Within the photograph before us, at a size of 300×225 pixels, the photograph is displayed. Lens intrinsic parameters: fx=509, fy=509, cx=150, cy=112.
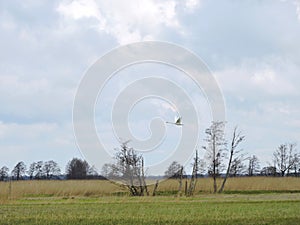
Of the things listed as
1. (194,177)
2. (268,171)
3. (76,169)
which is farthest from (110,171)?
(268,171)

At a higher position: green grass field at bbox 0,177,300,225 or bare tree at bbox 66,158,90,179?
bare tree at bbox 66,158,90,179

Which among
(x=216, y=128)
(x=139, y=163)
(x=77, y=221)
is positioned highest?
(x=216, y=128)

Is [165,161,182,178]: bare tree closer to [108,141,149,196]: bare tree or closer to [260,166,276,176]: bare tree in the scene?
[108,141,149,196]: bare tree

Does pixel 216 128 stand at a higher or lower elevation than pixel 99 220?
higher

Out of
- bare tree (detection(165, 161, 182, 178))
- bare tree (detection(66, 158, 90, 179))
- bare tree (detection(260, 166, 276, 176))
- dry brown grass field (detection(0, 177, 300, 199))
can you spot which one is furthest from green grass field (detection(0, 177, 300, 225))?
bare tree (detection(260, 166, 276, 176))

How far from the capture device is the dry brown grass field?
135 ft

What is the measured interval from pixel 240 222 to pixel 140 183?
90.8 ft

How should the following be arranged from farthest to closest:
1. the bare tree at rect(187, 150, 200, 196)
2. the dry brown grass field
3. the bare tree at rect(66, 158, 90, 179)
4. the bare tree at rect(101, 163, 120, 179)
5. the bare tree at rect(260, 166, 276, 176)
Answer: the bare tree at rect(260, 166, 276, 176) → the bare tree at rect(66, 158, 90, 179) → the bare tree at rect(187, 150, 200, 196) → the dry brown grass field → the bare tree at rect(101, 163, 120, 179)

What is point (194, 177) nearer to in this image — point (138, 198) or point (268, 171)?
point (138, 198)

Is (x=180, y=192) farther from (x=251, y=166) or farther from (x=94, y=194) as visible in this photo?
A: (x=251, y=166)

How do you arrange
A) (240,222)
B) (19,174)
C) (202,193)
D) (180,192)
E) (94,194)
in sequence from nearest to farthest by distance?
(240,222) → (94,194) → (180,192) → (202,193) → (19,174)

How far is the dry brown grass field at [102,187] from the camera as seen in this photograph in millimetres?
41281

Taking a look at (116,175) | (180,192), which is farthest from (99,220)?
(180,192)

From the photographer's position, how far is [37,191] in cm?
4200
